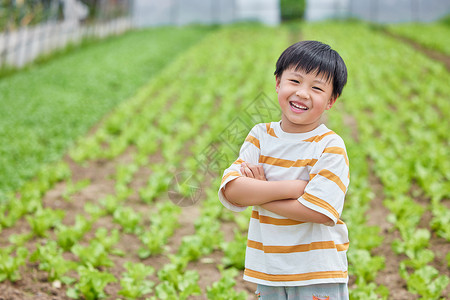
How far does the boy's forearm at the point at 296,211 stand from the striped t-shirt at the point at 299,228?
2.6 inches

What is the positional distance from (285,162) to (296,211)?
200mm

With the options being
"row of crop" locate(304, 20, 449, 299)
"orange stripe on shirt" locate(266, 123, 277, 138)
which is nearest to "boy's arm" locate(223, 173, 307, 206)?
"orange stripe on shirt" locate(266, 123, 277, 138)

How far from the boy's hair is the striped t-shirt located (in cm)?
20

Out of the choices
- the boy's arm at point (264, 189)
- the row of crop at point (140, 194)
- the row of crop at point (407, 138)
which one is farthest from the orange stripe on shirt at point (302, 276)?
the row of crop at point (407, 138)

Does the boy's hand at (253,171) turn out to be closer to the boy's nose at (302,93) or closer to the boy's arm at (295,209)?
the boy's arm at (295,209)

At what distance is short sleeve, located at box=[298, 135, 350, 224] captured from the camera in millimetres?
1613

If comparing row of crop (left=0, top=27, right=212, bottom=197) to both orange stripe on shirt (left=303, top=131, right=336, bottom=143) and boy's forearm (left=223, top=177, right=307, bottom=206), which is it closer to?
boy's forearm (left=223, top=177, right=307, bottom=206)

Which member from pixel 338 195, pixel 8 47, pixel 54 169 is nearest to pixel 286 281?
pixel 338 195

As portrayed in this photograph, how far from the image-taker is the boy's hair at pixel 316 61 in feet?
5.49

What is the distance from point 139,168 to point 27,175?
1354 millimetres

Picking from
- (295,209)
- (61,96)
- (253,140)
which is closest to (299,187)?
(295,209)

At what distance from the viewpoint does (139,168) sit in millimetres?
6168

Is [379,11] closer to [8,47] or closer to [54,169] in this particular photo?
[8,47]

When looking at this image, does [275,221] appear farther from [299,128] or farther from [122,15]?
[122,15]
